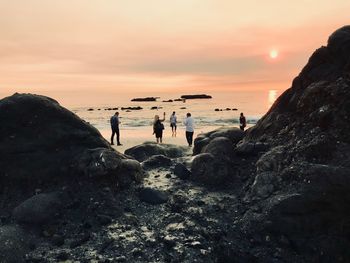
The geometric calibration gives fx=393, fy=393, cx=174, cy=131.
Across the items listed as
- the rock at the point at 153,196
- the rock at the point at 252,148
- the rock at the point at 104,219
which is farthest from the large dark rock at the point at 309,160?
the rock at the point at 104,219

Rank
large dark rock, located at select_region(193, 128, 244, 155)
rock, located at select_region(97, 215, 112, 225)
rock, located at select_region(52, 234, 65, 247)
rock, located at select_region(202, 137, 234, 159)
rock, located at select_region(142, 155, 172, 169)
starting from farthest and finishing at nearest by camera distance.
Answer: large dark rock, located at select_region(193, 128, 244, 155)
rock, located at select_region(142, 155, 172, 169)
rock, located at select_region(202, 137, 234, 159)
rock, located at select_region(97, 215, 112, 225)
rock, located at select_region(52, 234, 65, 247)

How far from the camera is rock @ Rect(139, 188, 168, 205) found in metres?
13.2

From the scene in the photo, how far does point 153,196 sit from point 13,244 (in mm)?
4551

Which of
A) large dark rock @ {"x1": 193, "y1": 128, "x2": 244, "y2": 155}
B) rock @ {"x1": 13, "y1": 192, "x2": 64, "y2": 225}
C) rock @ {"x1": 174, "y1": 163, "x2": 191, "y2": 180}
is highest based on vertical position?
large dark rock @ {"x1": 193, "y1": 128, "x2": 244, "y2": 155}

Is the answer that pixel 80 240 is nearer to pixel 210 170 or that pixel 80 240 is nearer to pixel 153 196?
pixel 153 196

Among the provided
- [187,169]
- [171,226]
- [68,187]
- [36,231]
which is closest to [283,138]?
[187,169]

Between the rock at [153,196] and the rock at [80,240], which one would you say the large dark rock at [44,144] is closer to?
the rock at [153,196]

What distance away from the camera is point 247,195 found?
42.0 feet

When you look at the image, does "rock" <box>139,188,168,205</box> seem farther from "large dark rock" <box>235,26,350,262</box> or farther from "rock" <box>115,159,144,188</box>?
"large dark rock" <box>235,26,350,262</box>

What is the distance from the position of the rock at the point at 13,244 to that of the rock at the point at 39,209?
19.0 inches

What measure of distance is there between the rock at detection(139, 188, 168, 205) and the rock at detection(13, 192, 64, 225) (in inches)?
105

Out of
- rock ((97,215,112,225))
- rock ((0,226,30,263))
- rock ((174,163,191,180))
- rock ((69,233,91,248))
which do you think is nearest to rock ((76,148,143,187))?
rock ((174,163,191,180))

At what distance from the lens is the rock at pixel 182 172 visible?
1511cm

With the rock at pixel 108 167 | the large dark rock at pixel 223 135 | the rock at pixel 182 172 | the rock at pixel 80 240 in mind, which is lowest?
the rock at pixel 80 240
